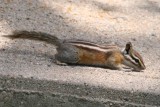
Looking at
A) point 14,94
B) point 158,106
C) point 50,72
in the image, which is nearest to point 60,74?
point 50,72

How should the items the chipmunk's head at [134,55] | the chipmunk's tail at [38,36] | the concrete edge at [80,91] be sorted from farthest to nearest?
the chipmunk's tail at [38,36], the chipmunk's head at [134,55], the concrete edge at [80,91]

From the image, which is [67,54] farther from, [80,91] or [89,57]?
[80,91]

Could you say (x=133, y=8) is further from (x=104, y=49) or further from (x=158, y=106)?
(x=158, y=106)

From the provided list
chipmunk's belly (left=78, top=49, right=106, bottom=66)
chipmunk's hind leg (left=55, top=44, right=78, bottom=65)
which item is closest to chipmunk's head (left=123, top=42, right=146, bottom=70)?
chipmunk's belly (left=78, top=49, right=106, bottom=66)

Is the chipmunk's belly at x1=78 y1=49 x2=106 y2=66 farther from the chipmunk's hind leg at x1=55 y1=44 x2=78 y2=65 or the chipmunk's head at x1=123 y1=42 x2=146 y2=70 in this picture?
the chipmunk's head at x1=123 y1=42 x2=146 y2=70

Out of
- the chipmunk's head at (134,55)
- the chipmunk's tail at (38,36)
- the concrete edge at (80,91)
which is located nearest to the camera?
the concrete edge at (80,91)

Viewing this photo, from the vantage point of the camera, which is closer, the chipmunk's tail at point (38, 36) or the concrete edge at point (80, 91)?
the concrete edge at point (80, 91)

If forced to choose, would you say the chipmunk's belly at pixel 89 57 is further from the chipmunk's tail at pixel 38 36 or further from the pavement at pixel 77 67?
the chipmunk's tail at pixel 38 36

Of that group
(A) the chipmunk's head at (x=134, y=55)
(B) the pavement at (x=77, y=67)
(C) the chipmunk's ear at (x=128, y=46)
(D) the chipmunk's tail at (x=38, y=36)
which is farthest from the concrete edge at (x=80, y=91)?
(D) the chipmunk's tail at (x=38, y=36)
